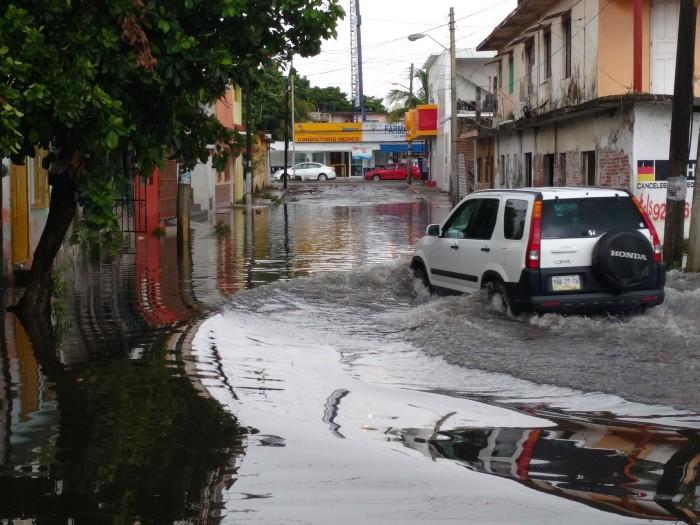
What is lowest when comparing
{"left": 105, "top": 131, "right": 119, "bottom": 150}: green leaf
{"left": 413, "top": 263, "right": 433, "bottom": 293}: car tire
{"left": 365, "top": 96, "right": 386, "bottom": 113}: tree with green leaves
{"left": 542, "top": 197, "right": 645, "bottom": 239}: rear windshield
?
{"left": 413, "top": 263, "right": 433, "bottom": 293}: car tire

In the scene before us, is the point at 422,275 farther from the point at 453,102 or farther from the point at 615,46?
the point at 453,102

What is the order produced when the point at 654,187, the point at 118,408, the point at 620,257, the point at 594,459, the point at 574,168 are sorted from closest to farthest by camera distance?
1. the point at 594,459
2. the point at 118,408
3. the point at 620,257
4. the point at 654,187
5. the point at 574,168

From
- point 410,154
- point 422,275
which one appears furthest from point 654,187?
point 410,154

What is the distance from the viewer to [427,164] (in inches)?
3127

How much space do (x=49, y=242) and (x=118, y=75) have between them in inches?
97.8

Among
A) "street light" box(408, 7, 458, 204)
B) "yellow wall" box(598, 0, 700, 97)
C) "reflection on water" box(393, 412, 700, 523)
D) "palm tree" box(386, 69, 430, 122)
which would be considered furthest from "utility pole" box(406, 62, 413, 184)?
"reflection on water" box(393, 412, 700, 523)

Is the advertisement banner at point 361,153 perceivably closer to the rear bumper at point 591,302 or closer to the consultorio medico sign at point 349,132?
the consultorio medico sign at point 349,132

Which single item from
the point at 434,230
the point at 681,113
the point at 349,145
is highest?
the point at 349,145

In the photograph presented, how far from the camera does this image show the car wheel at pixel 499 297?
11555 mm

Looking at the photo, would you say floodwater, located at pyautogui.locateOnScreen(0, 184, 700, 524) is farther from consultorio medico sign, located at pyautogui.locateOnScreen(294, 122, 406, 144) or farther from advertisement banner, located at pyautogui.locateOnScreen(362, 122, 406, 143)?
advertisement banner, located at pyautogui.locateOnScreen(362, 122, 406, 143)

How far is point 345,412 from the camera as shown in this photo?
7.62 meters

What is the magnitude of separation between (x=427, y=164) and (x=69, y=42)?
232 ft

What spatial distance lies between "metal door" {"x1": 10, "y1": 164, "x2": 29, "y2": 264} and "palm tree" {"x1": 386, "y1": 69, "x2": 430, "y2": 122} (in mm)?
66434

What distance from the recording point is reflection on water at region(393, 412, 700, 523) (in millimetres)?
5422
